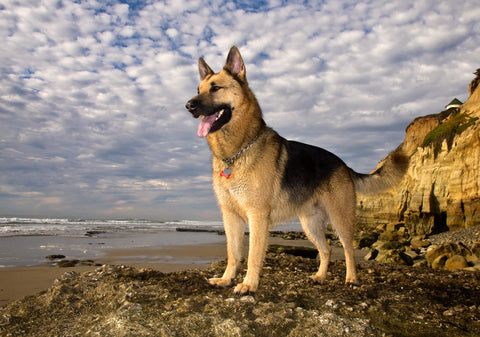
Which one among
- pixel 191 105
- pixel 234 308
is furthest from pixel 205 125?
pixel 234 308

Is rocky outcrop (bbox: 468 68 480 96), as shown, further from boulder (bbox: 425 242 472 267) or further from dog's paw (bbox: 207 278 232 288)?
dog's paw (bbox: 207 278 232 288)

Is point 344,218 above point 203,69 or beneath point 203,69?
beneath

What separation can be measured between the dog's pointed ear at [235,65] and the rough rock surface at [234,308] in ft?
9.73

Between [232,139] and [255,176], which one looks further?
[232,139]

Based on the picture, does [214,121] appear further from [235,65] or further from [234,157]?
[235,65]

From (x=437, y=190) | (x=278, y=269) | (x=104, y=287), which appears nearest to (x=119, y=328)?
(x=104, y=287)

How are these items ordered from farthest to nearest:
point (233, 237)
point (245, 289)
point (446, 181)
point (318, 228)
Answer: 1. point (446, 181)
2. point (318, 228)
3. point (233, 237)
4. point (245, 289)

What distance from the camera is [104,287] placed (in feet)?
12.5

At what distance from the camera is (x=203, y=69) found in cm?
466

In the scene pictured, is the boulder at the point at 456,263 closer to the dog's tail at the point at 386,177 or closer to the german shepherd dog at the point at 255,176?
the dog's tail at the point at 386,177

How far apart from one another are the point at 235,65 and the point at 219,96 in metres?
0.64

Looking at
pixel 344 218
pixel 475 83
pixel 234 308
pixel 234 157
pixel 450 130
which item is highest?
pixel 475 83

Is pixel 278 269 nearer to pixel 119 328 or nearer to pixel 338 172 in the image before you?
pixel 338 172

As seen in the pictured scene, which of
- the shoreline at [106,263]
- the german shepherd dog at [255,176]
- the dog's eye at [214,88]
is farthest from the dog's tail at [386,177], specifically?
the shoreline at [106,263]
